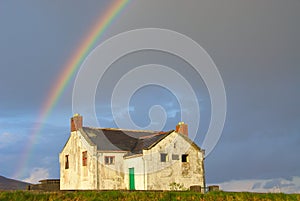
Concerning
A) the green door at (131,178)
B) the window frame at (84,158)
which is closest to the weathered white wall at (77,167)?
the window frame at (84,158)

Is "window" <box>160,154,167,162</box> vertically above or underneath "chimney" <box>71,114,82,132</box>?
underneath

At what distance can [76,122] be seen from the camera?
4700cm

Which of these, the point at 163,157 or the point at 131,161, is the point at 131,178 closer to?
the point at 131,161

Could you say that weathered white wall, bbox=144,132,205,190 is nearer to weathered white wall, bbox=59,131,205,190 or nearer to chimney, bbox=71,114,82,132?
weathered white wall, bbox=59,131,205,190

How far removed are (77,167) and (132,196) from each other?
95.9 feet

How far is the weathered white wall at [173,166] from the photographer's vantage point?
4162cm

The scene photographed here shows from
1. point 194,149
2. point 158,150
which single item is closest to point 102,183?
point 158,150

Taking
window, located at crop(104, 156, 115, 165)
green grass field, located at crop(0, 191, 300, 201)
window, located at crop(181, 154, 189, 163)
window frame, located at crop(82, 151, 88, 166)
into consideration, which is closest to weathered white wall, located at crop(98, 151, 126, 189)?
window, located at crop(104, 156, 115, 165)

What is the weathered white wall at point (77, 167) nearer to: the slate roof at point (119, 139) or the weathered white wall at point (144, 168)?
the weathered white wall at point (144, 168)

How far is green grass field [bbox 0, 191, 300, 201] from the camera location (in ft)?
55.2

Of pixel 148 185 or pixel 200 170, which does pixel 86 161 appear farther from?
pixel 200 170

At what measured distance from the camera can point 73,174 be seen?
1822 inches

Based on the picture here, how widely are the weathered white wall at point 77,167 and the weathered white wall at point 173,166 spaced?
5914mm

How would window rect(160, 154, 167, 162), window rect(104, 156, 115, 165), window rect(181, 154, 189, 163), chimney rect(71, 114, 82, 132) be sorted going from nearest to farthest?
window rect(160, 154, 167, 162) < window rect(104, 156, 115, 165) < window rect(181, 154, 189, 163) < chimney rect(71, 114, 82, 132)
